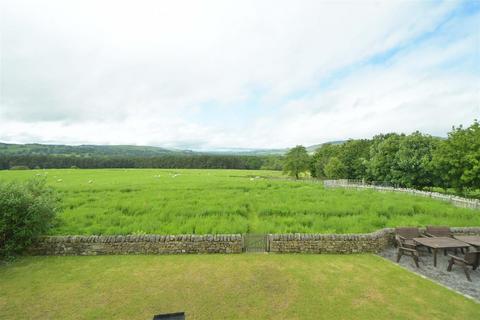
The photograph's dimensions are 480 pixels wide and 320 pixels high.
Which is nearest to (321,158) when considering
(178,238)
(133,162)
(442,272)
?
(442,272)

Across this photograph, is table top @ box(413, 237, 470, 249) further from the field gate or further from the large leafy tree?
the large leafy tree

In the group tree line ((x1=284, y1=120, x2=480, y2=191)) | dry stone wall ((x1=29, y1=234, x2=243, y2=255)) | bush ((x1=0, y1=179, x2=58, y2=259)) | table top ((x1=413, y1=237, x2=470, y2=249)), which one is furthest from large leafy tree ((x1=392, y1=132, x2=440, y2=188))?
bush ((x1=0, y1=179, x2=58, y2=259))

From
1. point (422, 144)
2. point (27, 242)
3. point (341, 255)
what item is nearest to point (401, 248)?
point (341, 255)

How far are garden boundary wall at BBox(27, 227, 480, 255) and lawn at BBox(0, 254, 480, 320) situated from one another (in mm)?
417

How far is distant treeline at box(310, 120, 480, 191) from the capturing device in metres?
25.8

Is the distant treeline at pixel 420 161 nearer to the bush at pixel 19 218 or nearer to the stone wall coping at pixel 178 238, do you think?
the stone wall coping at pixel 178 238

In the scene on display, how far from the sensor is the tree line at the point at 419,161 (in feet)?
84.7

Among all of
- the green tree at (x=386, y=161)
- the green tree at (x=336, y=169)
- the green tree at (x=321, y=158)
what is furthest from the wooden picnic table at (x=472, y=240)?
the green tree at (x=321, y=158)

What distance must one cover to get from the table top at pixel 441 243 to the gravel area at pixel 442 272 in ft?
2.57

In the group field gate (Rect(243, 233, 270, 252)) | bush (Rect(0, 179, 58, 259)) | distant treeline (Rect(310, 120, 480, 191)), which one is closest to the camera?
bush (Rect(0, 179, 58, 259))

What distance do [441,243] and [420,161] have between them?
1154 inches

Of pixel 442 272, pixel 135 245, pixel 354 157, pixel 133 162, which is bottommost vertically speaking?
pixel 442 272

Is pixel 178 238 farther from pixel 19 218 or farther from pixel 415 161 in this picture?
pixel 415 161

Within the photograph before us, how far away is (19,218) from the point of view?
10008 mm
